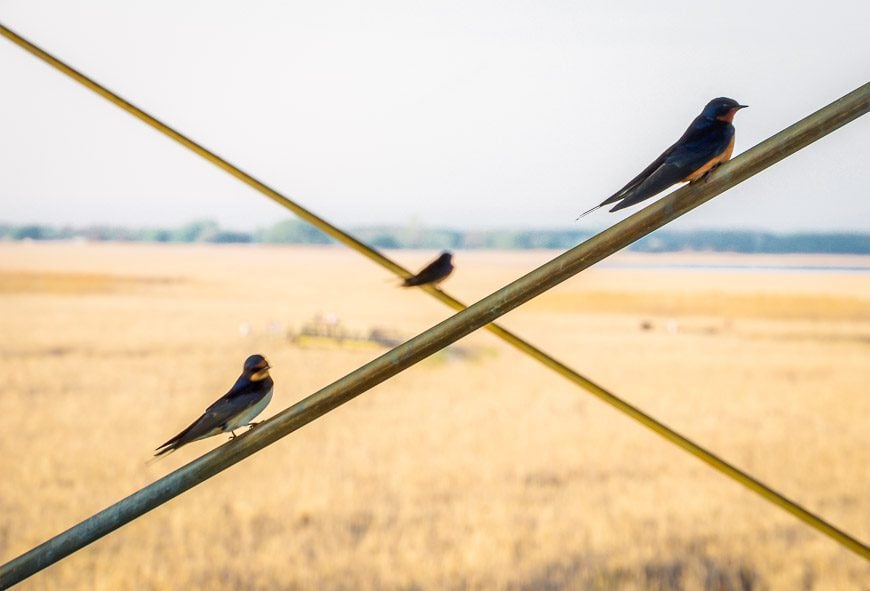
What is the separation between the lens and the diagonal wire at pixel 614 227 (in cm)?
89

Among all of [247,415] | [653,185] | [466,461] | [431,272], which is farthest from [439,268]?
[466,461]

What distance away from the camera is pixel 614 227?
894 mm

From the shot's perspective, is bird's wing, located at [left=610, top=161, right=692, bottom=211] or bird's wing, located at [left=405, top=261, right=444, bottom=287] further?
bird's wing, located at [left=405, top=261, right=444, bottom=287]

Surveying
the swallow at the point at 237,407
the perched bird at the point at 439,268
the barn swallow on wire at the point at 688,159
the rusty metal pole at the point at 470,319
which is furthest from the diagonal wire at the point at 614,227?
the perched bird at the point at 439,268

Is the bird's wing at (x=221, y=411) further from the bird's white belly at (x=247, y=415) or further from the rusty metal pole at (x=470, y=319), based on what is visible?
the rusty metal pole at (x=470, y=319)

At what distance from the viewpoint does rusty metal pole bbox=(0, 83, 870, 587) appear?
2.93ft

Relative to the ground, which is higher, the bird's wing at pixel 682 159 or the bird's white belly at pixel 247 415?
the bird's wing at pixel 682 159

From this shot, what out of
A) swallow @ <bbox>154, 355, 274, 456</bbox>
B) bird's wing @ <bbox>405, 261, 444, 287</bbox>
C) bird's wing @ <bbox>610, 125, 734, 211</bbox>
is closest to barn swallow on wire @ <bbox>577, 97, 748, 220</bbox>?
bird's wing @ <bbox>610, 125, 734, 211</bbox>

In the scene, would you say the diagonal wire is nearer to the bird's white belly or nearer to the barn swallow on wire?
the barn swallow on wire

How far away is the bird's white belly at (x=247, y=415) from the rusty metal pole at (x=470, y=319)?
1.09ft

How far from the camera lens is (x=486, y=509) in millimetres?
8578

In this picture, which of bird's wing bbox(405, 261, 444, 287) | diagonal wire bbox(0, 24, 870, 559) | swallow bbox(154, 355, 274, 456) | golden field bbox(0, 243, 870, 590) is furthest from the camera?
golden field bbox(0, 243, 870, 590)

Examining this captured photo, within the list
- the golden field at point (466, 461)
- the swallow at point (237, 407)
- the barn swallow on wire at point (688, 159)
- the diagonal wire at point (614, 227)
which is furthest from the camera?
the golden field at point (466, 461)

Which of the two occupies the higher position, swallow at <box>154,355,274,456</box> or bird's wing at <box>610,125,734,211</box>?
bird's wing at <box>610,125,734,211</box>
